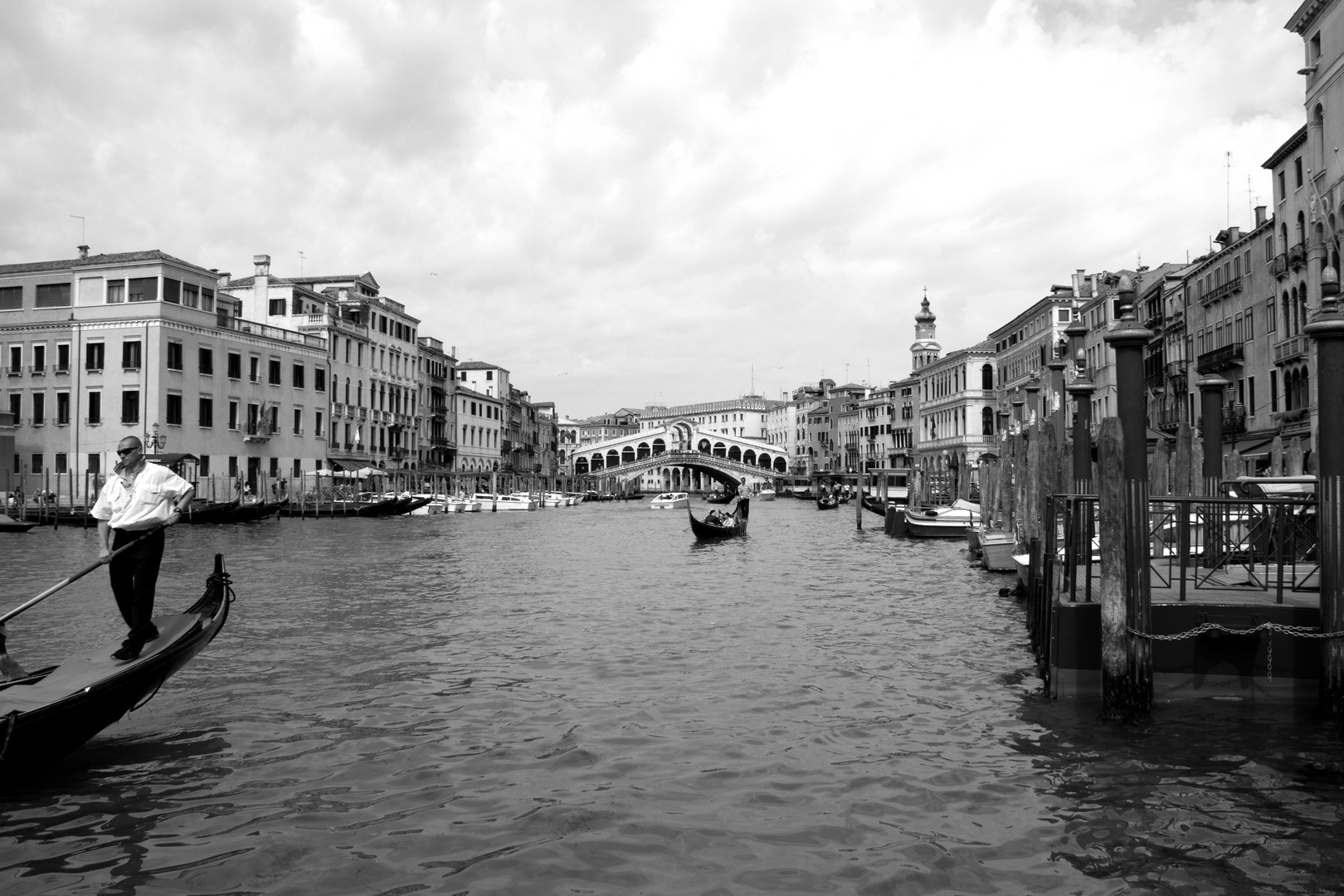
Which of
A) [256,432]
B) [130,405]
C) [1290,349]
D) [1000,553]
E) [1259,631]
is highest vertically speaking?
[1290,349]

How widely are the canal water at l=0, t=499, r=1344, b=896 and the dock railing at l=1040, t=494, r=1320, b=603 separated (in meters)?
0.96

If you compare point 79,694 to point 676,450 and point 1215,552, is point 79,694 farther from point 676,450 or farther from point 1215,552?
point 676,450

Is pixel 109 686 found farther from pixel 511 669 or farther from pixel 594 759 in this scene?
pixel 511 669

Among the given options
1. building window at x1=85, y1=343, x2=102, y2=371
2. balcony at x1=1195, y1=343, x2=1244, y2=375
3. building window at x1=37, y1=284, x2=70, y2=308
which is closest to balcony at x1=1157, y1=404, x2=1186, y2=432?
balcony at x1=1195, y1=343, x2=1244, y2=375

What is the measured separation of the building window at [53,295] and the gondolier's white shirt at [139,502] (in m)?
34.4

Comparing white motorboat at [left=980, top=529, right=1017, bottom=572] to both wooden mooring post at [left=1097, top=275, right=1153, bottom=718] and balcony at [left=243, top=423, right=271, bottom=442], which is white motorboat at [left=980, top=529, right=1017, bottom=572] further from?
balcony at [left=243, top=423, right=271, bottom=442]

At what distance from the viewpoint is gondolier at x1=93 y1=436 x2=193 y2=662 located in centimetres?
661

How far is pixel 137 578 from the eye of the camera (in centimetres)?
673

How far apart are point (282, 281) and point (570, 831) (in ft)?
152

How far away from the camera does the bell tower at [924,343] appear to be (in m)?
79.7

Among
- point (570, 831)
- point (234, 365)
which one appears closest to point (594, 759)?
point (570, 831)

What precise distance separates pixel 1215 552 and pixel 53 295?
3784 centimetres

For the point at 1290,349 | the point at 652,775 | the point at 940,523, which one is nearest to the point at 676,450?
the point at 940,523

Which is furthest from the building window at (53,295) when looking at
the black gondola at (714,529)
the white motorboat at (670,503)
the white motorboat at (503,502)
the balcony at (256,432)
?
the white motorboat at (670,503)
